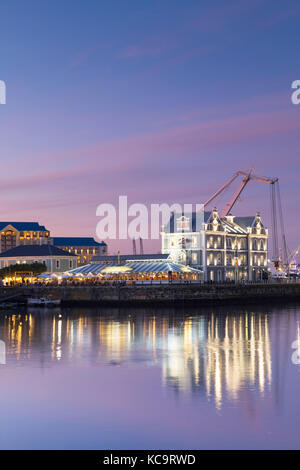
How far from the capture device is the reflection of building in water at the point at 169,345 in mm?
33625

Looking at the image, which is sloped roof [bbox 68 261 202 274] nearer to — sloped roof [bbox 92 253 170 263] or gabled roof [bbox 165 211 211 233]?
sloped roof [bbox 92 253 170 263]

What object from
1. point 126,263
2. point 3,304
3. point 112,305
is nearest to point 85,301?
point 112,305

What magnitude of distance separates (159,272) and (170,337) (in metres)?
54.2

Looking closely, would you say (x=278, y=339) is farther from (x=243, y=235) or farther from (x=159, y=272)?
(x=243, y=235)

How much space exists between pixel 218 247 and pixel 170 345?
7671 centimetres

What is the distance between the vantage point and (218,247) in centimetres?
12400

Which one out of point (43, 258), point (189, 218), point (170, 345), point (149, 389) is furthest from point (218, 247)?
point (149, 389)

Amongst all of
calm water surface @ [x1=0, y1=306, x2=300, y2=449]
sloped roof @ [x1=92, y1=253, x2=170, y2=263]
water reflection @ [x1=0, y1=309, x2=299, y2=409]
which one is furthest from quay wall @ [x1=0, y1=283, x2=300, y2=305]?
calm water surface @ [x1=0, y1=306, x2=300, y2=449]

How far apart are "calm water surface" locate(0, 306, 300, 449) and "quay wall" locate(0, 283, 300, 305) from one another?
121 ft

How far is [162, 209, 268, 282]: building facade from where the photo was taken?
12056 cm

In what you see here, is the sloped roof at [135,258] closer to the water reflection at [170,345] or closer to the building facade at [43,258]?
the building facade at [43,258]

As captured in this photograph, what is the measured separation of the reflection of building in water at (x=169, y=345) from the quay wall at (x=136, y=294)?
62.4 ft

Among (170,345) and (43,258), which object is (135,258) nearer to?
(43,258)

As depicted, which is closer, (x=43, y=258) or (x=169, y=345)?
(x=169, y=345)
